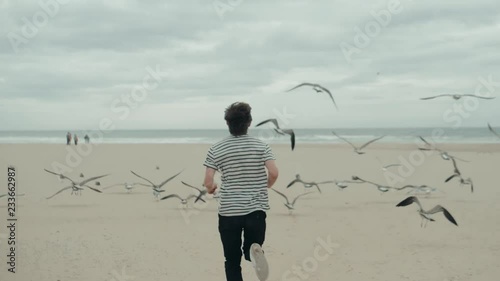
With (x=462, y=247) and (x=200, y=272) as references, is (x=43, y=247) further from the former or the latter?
(x=462, y=247)

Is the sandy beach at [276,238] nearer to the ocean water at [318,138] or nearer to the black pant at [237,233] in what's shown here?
the black pant at [237,233]

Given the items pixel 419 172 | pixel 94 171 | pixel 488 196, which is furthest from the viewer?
pixel 94 171

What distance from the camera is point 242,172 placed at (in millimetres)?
4590

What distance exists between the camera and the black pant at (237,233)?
462 cm

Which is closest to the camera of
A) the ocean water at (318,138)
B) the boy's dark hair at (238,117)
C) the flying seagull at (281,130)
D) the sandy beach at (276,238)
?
the boy's dark hair at (238,117)

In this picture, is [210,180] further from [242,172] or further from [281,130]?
[281,130]

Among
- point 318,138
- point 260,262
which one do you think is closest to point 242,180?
point 260,262

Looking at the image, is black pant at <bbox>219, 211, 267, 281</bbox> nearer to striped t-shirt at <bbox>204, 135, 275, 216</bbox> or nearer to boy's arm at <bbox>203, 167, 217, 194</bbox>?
striped t-shirt at <bbox>204, 135, 275, 216</bbox>

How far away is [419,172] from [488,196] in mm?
6182

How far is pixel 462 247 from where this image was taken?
762cm

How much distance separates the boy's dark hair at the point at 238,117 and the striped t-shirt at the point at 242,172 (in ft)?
0.30

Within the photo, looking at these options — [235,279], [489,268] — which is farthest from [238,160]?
[489,268]

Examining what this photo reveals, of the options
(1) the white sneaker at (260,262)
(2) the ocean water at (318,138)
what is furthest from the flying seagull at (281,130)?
(2) the ocean water at (318,138)

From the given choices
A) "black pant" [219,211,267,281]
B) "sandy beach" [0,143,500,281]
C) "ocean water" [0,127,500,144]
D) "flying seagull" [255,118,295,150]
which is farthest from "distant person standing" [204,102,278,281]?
"ocean water" [0,127,500,144]
